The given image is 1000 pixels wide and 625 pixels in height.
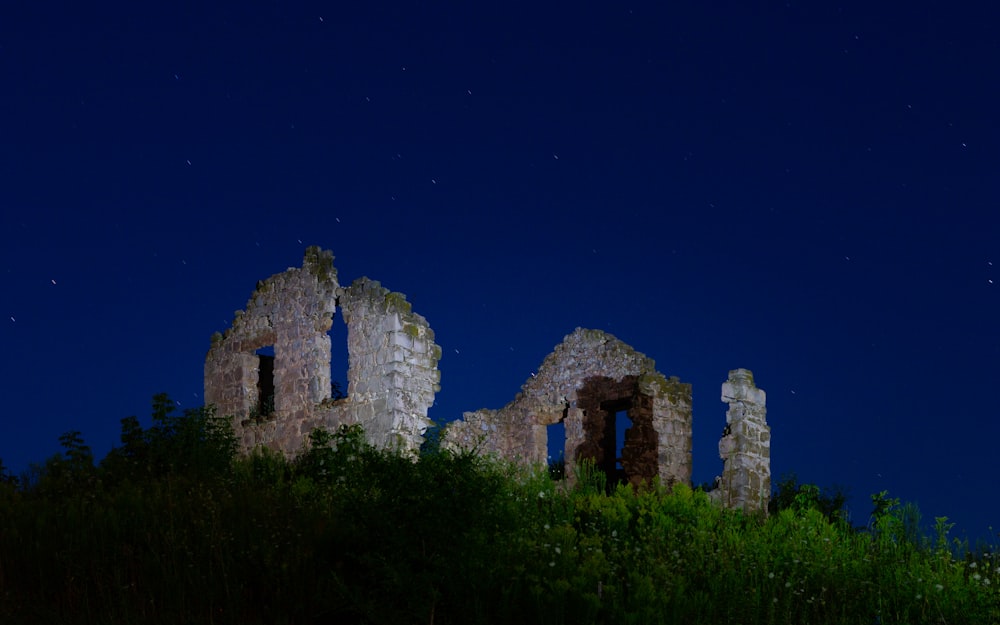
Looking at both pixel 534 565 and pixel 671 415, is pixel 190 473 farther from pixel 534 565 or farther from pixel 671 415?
pixel 671 415

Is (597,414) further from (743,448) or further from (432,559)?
(432,559)

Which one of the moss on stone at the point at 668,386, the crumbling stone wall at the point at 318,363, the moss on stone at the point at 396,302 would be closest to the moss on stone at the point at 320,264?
the crumbling stone wall at the point at 318,363

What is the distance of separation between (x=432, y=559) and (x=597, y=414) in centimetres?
1277

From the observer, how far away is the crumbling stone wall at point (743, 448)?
55.3 ft

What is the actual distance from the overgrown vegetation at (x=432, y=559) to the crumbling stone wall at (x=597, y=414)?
638 centimetres

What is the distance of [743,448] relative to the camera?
16.9 metres

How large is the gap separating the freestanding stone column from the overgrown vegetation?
13.8 ft

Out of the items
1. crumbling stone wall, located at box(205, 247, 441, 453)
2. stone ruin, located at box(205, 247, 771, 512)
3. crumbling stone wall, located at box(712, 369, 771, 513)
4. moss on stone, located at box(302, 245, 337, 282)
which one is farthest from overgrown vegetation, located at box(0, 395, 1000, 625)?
moss on stone, located at box(302, 245, 337, 282)

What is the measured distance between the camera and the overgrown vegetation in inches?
306

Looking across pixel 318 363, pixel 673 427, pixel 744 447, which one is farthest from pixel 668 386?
pixel 318 363

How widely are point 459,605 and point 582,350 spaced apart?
42.3 ft

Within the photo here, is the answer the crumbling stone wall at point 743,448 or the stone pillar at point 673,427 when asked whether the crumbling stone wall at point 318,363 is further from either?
the crumbling stone wall at point 743,448

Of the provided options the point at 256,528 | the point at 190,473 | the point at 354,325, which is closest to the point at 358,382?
the point at 354,325

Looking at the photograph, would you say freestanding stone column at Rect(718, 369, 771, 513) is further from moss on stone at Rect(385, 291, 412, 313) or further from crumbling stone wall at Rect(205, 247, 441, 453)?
moss on stone at Rect(385, 291, 412, 313)
